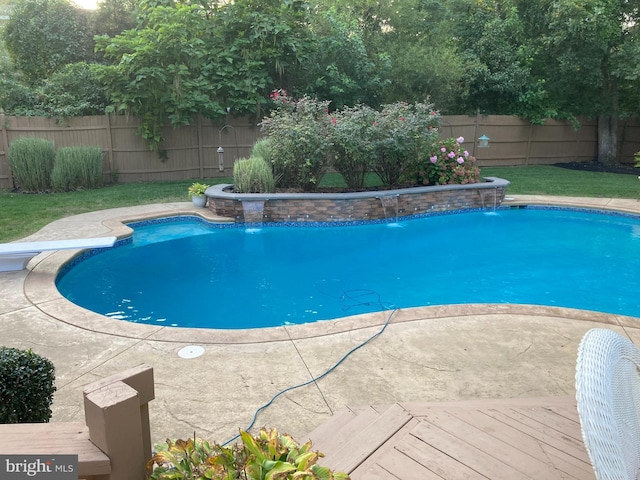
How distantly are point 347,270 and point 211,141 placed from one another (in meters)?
8.47

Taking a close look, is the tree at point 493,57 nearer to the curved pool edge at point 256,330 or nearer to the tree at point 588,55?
the tree at point 588,55

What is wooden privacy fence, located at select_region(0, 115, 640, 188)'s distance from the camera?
40.2 feet

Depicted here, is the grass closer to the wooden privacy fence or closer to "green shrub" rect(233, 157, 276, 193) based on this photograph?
the wooden privacy fence

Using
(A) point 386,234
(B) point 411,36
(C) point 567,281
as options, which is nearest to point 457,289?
(C) point 567,281

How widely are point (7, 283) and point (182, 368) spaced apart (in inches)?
123

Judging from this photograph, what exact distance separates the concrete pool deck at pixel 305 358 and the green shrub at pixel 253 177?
532 cm

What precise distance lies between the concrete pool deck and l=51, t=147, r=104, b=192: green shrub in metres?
7.35

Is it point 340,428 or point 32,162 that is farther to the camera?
point 32,162

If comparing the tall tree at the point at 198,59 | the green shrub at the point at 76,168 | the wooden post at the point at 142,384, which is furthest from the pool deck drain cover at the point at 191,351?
the tall tree at the point at 198,59

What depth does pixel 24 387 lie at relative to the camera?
7.90 ft

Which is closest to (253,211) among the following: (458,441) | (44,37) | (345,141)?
(345,141)

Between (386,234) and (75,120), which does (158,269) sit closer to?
(386,234)

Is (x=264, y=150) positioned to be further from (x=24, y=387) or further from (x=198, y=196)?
(x=24, y=387)

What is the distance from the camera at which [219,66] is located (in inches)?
530
